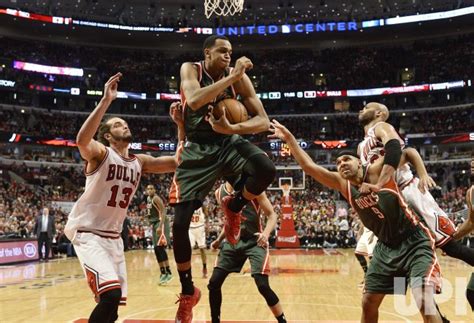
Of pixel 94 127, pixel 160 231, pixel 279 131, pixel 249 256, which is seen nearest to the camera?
pixel 94 127

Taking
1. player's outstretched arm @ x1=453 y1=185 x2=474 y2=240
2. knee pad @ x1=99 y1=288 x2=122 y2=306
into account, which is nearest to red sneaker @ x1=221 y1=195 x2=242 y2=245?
knee pad @ x1=99 y1=288 x2=122 y2=306

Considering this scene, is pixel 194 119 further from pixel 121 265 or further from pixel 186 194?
pixel 121 265

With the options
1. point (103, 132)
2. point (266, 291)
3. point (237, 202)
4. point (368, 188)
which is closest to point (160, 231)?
point (266, 291)

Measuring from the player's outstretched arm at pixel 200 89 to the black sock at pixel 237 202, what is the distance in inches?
39.3

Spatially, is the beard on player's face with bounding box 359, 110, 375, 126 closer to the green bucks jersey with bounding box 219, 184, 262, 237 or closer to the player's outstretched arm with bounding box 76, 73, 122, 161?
the green bucks jersey with bounding box 219, 184, 262, 237

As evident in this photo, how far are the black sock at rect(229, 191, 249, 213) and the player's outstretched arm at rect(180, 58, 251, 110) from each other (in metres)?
1.00

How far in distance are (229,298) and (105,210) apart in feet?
16.6

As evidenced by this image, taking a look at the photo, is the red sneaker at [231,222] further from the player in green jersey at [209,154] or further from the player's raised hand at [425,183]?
the player's raised hand at [425,183]

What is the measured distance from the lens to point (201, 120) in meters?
4.57

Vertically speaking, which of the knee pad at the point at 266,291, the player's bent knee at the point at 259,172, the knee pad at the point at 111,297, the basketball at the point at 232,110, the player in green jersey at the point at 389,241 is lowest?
the knee pad at the point at 266,291

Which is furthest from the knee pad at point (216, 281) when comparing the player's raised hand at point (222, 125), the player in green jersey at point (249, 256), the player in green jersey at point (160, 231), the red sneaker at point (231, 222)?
the player in green jersey at point (160, 231)

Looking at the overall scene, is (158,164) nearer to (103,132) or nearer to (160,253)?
(103,132)

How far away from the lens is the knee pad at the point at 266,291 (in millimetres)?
6070

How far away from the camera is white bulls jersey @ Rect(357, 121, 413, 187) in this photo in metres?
5.75
